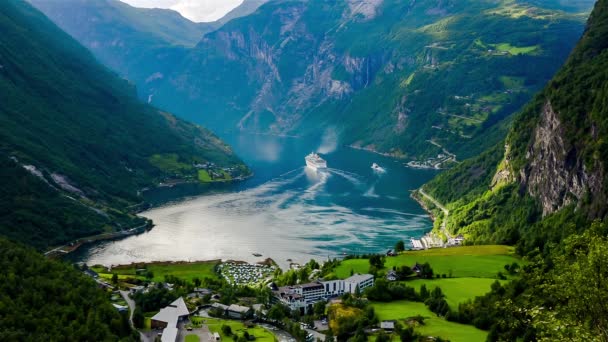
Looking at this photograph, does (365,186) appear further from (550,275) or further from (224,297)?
(550,275)

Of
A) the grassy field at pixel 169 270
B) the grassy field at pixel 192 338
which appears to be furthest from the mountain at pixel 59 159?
the grassy field at pixel 192 338

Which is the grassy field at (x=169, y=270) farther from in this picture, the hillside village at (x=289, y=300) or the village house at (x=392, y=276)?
the village house at (x=392, y=276)

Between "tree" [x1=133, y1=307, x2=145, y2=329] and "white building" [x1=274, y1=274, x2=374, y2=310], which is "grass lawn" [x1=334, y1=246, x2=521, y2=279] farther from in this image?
"tree" [x1=133, y1=307, x2=145, y2=329]

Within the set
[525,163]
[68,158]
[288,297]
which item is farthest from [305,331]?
[68,158]

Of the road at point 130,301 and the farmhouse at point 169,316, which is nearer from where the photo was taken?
the farmhouse at point 169,316

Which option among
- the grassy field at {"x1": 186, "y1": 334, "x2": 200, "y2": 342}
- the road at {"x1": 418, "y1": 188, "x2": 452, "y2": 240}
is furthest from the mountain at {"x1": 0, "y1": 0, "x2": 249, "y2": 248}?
the road at {"x1": 418, "y1": 188, "x2": 452, "y2": 240}

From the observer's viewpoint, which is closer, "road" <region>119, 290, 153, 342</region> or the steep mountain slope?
"road" <region>119, 290, 153, 342</region>
